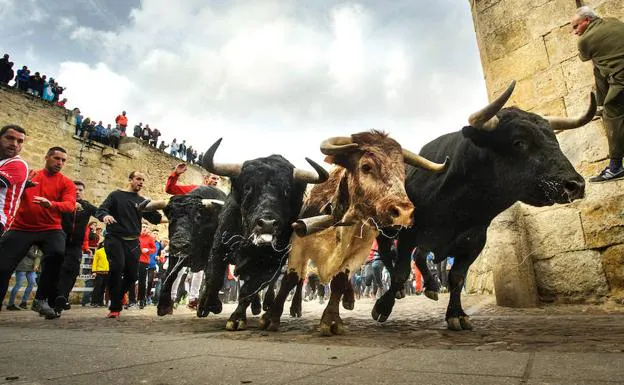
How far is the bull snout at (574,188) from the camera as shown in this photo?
349 cm

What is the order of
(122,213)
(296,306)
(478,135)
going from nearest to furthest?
(478,135) < (296,306) < (122,213)

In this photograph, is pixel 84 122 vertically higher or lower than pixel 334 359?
higher

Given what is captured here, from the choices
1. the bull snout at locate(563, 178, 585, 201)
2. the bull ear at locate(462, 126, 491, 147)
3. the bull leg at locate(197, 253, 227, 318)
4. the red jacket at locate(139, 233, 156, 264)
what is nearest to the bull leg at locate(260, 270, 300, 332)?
the bull leg at locate(197, 253, 227, 318)

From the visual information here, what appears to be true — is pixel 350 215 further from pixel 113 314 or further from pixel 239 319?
pixel 113 314

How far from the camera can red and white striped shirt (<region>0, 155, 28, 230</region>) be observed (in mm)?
3418

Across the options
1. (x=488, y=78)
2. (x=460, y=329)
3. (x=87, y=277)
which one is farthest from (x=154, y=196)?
(x=460, y=329)

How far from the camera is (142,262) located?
31.4 ft

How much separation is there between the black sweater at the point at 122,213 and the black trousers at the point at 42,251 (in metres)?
0.75

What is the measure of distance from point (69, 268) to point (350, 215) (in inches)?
228

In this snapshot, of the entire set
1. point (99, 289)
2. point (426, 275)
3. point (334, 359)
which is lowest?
point (334, 359)

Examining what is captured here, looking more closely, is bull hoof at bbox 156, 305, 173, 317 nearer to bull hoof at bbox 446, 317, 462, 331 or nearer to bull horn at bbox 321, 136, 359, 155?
bull horn at bbox 321, 136, 359, 155

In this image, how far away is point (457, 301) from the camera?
3912mm

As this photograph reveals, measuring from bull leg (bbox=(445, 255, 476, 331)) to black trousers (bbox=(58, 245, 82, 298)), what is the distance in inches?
251

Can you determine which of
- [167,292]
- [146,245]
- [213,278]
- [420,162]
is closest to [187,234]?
[167,292]
